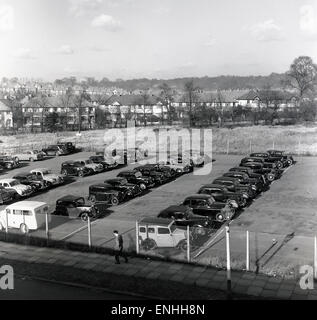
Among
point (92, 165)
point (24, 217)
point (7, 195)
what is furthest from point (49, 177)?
point (24, 217)

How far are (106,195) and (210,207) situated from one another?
7421mm

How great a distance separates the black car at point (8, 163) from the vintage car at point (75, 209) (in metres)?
19.3

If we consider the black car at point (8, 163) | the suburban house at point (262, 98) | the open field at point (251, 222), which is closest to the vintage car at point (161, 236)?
the open field at point (251, 222)

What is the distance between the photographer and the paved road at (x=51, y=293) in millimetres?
15547

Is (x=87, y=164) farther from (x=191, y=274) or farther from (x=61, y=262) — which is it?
(x=191, y=274)

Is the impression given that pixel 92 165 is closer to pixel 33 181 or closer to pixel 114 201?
pixel 33 181

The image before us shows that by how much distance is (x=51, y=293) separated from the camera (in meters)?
16.0

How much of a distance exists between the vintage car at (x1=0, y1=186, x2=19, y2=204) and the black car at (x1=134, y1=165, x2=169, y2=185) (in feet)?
31.6

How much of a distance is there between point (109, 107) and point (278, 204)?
321 ft

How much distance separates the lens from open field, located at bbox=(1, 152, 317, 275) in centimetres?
1834

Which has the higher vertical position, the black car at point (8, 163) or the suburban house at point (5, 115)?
the suburban house at point (5, 115)

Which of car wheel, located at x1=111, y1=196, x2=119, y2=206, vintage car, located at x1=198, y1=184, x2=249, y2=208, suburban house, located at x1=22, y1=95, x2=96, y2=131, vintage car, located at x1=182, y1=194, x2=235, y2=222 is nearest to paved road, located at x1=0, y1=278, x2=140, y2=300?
vintage car, located at x1=182, y1=194, x2=235, y2=222

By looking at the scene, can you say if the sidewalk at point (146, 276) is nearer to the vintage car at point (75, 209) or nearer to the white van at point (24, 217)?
the white van at point (24, 217)
